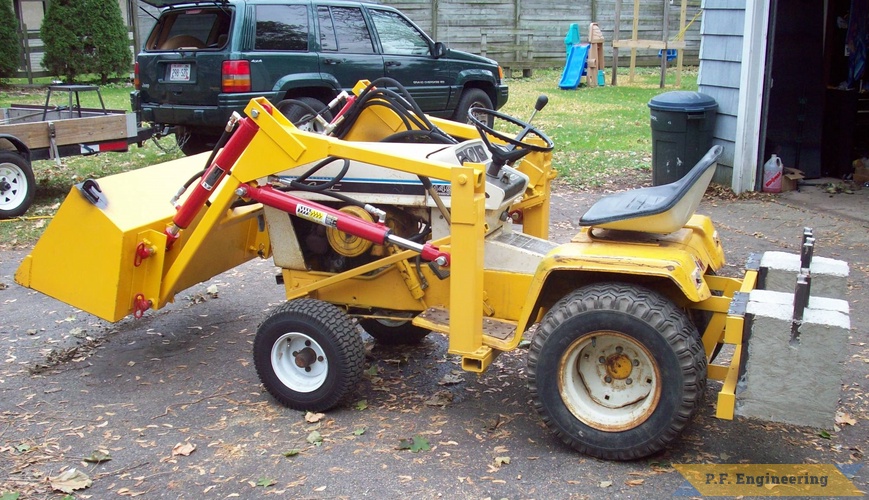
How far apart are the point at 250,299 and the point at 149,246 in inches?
69.1

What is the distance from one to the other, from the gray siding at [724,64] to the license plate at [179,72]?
20.5 ft

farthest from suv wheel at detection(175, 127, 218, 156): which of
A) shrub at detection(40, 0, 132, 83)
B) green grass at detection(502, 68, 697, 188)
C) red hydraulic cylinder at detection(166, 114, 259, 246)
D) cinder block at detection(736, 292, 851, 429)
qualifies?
shrub at detection(40, 0, 132, 83)

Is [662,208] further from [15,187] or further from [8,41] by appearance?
[8,41]

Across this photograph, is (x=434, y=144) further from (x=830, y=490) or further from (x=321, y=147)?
(x=830, y=490)

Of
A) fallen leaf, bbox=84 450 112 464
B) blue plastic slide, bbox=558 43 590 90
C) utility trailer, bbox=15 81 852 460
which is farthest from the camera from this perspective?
blue plastic slide, bbox=558 43 590 90

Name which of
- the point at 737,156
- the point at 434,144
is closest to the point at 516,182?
A: the point at 434,144

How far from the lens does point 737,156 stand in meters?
9.47

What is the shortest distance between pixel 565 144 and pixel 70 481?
32.2ft

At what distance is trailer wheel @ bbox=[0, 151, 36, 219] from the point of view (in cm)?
849

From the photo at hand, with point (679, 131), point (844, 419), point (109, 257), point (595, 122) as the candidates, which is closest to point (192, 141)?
point (679, 131)

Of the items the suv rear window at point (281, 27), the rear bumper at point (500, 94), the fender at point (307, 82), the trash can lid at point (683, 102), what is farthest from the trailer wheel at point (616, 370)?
the rear bumper at point (500, 94)

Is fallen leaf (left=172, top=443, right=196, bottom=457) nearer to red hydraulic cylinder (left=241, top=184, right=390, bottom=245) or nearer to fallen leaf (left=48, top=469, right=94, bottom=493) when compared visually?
fallen leaf (left=48, top=469, right=94, bottom=493)

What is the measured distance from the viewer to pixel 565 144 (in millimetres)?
12391

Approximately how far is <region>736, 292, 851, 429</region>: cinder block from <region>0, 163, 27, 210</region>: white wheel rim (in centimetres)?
781
